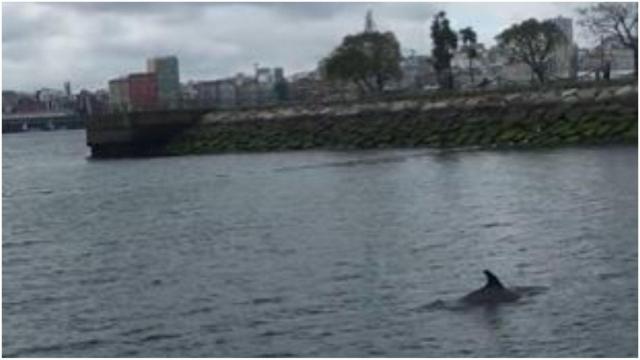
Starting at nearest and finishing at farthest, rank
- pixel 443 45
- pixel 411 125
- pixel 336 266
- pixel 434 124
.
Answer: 1. pixel 336 266
2. pixel 434 124
3. pixel 411 125
4. pixel 443 45

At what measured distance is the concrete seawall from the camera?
241ft

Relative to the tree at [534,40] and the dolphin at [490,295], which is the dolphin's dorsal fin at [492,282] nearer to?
the dolphin at [490,295]

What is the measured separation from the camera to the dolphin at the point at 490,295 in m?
22.5

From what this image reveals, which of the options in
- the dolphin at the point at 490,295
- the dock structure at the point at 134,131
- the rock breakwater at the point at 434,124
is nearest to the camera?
the dolphin at the point at 490,295

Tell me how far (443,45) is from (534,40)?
925 cm

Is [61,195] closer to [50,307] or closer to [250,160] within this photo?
[250,160]

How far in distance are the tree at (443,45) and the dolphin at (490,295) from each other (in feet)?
307

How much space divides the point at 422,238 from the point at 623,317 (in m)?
12.2

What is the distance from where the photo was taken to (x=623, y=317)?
20.7m

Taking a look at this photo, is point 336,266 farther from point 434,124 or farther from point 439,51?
point 439,51

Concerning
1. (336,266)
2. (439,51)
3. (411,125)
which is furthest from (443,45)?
(336,266)

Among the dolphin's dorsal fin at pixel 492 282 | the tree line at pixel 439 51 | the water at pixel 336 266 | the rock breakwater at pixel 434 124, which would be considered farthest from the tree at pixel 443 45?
the dolphin's dorsal fin at pixel 492 282

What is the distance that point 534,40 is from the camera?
120625mm

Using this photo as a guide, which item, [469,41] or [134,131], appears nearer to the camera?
[134,131]
